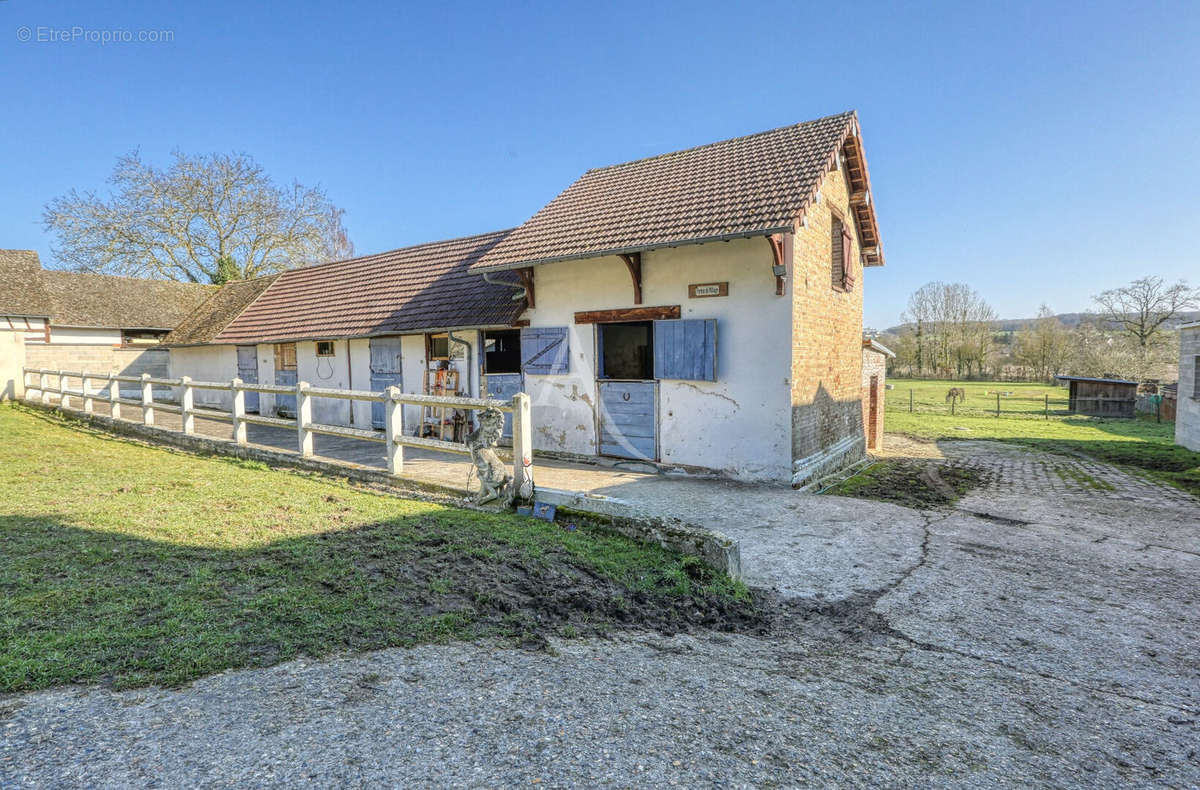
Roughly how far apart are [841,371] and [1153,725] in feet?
30.4

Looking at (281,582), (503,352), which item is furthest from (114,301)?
(281,582)

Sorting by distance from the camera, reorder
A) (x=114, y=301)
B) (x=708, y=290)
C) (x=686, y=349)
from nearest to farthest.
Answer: (x=708, y=290) → (x=686, y=349) → (x=114, y=301)

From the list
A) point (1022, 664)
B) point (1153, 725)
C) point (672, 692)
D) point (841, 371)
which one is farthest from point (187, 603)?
point (841, 371)

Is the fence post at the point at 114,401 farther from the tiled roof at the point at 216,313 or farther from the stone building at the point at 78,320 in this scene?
the stone building at the point at 78,320

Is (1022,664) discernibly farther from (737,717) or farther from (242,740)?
(242,740)

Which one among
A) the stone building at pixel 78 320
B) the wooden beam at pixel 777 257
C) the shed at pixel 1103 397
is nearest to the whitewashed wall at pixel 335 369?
the stone building at pixel 78 320

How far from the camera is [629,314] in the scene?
33.4ft

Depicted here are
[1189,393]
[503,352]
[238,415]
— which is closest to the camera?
[238,415]

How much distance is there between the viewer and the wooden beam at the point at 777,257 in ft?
27.9

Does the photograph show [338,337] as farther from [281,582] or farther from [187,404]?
[281,582]

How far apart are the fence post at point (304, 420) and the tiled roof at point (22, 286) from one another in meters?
16.8

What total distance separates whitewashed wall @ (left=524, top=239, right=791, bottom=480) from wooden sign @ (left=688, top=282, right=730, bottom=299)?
0.24 ft

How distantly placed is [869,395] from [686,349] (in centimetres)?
811

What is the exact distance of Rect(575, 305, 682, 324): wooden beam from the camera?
975 centimetres
